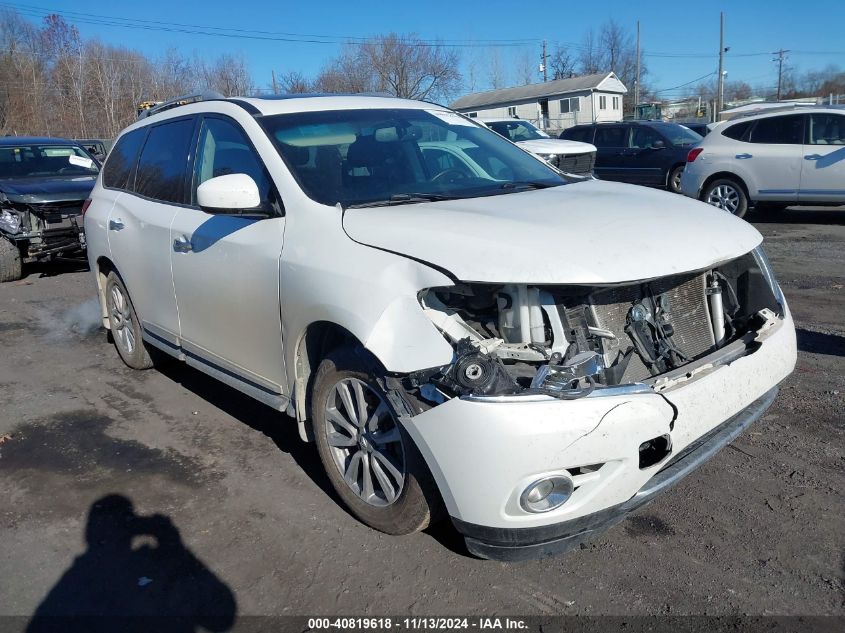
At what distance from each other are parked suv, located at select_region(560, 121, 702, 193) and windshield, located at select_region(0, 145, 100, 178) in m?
10.5

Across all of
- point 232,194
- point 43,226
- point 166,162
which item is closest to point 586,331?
point 232,194

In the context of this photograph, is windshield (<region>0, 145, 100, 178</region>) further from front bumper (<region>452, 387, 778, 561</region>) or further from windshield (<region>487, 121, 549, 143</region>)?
front bumper (<region>452, 387, 778, 561</region>)

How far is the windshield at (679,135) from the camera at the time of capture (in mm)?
15414

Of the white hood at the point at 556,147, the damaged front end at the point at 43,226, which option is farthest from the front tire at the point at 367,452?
the damaged front end at the point at 43,226

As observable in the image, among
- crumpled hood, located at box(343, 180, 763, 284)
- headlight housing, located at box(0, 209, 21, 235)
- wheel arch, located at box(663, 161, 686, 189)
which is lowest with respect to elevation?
wheel arch, located at box(663, 161, 686, 189)

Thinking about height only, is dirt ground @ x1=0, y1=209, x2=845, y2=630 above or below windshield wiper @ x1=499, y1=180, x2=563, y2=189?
below

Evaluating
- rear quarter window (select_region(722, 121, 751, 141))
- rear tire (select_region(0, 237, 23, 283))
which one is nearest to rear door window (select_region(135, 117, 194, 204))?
rear tire (select_region(0, 237, 23, 283))

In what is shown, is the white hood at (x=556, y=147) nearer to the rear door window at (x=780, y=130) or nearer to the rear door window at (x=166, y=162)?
the rear door window at (x=780, y=130)

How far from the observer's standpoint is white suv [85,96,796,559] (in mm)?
2615

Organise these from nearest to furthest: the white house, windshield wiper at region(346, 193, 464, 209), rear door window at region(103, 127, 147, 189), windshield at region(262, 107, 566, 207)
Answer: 1. windshield wiper at region(346, 193, 464, 209)
2. windshield at region(262, 107, 566, 207)
3. rear door window at region(103, 127, 147, 189)
4. the white house

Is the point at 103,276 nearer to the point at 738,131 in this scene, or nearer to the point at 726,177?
the point at 726,177

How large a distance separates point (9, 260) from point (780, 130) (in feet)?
37.4

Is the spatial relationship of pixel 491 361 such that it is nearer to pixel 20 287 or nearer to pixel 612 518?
pixel 612 518

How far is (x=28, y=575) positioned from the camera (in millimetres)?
3174
